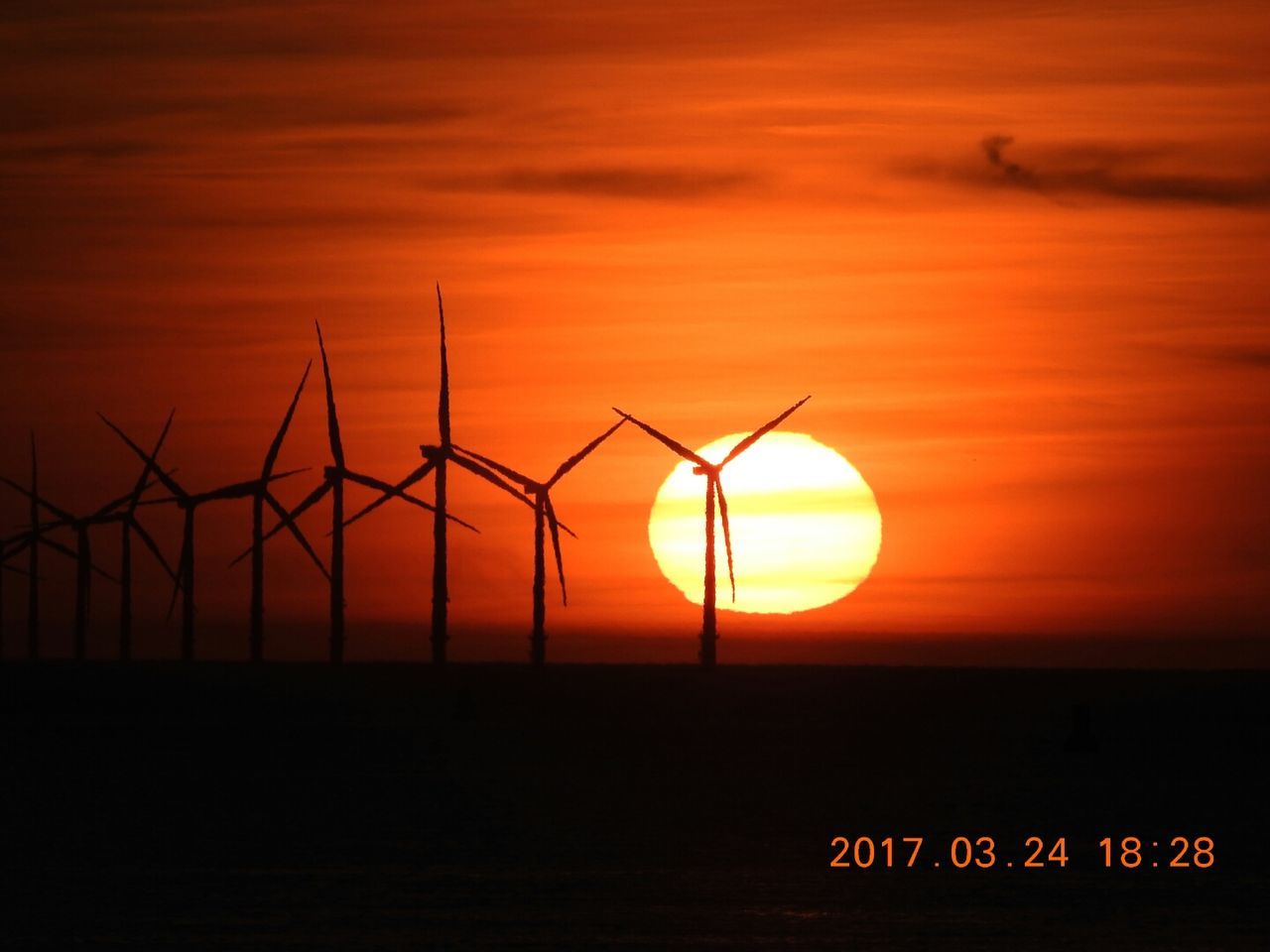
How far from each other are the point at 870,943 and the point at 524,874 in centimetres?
1037

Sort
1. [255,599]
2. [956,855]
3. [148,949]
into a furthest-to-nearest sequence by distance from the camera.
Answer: [255,599] → [956,855] → [148,949]

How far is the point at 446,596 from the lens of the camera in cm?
15675

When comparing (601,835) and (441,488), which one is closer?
(601,835)

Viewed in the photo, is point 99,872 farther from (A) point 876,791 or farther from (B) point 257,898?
(A) point 876,791

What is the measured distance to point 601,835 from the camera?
164 feet

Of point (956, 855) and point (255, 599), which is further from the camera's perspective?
point (255, 599)

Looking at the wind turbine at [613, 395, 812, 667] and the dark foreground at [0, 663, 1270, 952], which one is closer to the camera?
the dark foreground at [0, 663, 1270, 952]

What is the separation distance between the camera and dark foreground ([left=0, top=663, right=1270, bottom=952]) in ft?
114

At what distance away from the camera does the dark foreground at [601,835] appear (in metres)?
34.8

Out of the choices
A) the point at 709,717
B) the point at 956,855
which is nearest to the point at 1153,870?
the point at 956,855

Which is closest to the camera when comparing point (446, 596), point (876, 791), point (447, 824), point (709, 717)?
point (447, 824)

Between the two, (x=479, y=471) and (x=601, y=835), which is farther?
(x=479, y=471)

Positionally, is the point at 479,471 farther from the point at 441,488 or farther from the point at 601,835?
the point at 601,835

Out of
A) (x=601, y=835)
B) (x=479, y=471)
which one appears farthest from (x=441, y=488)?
(x=601, y=835)
